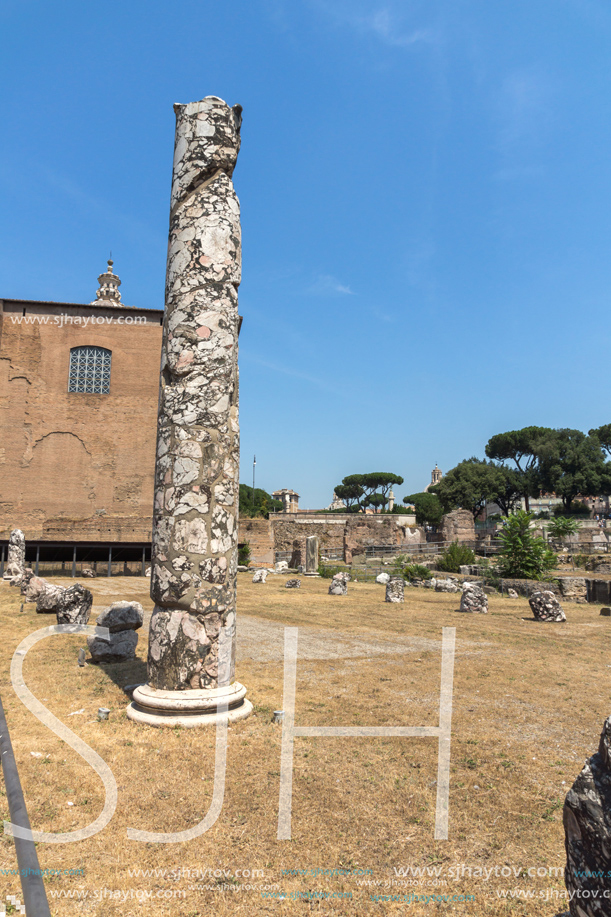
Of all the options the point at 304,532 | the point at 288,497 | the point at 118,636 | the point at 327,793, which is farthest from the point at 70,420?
the point at 288,497

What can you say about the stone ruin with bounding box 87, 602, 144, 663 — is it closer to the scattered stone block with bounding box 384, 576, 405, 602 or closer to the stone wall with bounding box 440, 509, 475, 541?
the scattered stone block with bounding box 384, 576, 405, 602

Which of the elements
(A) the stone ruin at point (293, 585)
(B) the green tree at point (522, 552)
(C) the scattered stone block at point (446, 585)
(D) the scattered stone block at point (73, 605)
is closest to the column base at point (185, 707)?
(D) the scattered stone block at point (73, 605)

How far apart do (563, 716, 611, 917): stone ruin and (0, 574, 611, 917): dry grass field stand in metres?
0.68

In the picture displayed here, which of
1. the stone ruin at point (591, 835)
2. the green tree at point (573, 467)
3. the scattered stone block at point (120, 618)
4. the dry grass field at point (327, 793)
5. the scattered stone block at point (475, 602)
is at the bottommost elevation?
the scattered stone block at point (475, 602)

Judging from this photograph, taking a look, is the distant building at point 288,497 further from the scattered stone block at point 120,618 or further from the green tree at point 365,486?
the scattered stone block at point 120,618

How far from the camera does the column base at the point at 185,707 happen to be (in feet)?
13.3

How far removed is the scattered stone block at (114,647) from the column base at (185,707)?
188cm

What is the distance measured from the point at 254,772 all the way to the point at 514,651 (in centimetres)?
481

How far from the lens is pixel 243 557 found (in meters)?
24.9

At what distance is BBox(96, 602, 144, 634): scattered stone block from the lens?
6.24m

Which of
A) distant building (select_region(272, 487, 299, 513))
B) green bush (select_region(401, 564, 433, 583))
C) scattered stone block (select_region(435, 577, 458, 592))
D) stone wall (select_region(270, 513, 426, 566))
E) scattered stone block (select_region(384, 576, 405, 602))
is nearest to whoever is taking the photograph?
scattered stone block (select_region(384, 576, 405, 602))

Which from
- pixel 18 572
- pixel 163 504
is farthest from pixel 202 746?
pixel 18 572

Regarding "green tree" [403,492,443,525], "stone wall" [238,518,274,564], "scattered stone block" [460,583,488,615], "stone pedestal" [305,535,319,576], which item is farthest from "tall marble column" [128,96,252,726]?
"green tree" [403,492,443,525]

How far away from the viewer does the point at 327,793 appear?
2.98m
